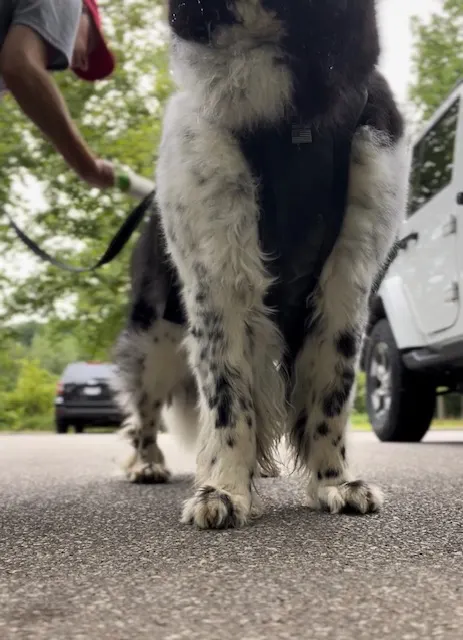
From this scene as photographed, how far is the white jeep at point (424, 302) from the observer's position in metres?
5.04

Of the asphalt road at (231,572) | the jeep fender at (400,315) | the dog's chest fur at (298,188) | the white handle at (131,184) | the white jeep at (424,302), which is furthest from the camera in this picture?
the jeep fender at (400,315)

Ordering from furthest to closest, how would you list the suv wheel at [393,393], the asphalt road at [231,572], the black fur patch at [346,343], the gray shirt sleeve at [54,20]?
1. the suv wheel at [393,393]
2. the gray shirt sleeve at [54,20]
3. the black fur patch at [346,343]
4. the asphalt road at [231,572]

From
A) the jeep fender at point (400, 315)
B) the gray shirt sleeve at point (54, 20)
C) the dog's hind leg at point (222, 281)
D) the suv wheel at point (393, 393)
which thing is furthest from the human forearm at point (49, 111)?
the suv wheel at point (393, 393)

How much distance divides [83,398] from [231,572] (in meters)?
15.6

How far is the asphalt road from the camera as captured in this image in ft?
4.15

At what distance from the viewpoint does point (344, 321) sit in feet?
8.57

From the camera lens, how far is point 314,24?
7.79 feet

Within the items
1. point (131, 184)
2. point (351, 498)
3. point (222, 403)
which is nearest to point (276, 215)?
point (222, 403)

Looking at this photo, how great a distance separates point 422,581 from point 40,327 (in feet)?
58.0

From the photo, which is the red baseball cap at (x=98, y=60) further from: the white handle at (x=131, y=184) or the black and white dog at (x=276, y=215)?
the black and white dog at (x=276, y=215)

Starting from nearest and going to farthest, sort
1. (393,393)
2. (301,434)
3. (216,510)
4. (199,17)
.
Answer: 1. (216,510)
2. (199,17)
3. (301,434)
4. (393,393)

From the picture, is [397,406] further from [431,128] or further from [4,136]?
[4,136]

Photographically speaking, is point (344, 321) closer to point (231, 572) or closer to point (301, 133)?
point (301, 133)

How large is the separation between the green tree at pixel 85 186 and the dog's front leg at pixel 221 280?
41.1 feet
